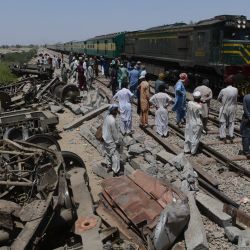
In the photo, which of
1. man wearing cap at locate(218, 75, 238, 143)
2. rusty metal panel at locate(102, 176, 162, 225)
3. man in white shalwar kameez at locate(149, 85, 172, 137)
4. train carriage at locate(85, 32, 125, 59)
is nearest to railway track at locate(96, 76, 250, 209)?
man in white shalwar kameez at locate(149, 85, 172, 137)

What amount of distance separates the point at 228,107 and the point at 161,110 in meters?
1.93

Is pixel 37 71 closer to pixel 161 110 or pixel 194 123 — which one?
pixel 161 110

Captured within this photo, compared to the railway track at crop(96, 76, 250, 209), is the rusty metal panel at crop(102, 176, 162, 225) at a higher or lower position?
higher

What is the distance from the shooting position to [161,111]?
1190 cm

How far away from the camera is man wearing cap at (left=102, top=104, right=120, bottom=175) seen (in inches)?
329

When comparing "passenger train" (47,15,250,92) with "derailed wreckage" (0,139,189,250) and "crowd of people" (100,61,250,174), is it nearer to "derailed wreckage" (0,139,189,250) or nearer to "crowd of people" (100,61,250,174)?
"crowd of people" (100,61,250,174)

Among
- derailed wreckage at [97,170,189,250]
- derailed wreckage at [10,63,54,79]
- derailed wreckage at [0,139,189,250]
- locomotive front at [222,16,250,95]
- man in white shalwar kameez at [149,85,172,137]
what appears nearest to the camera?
derailed wreckage at [0,139,189,250]

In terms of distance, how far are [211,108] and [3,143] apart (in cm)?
1002

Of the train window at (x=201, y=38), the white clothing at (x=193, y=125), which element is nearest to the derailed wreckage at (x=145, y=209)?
the white clothing at (x=193, y=125)

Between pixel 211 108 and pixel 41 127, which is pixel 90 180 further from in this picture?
pixel 211 108

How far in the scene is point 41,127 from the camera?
39.3ft

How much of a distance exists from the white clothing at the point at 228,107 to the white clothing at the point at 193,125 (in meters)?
1.34

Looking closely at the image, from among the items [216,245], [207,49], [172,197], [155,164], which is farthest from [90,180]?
[207,49]

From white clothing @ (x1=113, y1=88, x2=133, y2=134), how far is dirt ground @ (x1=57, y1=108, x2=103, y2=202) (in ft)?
3.97
